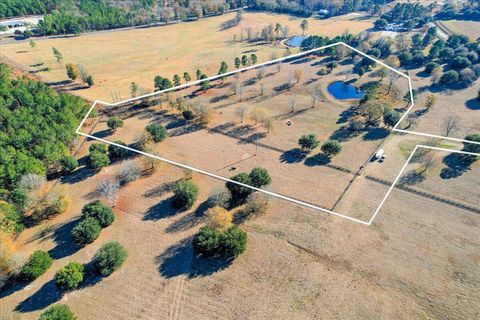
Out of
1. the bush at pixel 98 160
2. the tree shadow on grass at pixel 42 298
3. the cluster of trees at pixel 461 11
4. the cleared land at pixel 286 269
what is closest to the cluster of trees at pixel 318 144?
the cleared land at pixel 286 269

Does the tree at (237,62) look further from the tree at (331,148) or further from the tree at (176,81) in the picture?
the tree at (331,148)

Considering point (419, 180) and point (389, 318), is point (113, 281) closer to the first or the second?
point (389, 318)

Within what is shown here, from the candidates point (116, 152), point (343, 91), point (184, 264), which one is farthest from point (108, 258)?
point (343, 91)

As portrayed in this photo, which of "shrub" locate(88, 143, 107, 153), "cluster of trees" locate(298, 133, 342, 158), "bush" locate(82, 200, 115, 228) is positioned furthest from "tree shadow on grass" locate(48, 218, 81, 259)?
"cluster of trees" locate(298, 133, 342, 158)

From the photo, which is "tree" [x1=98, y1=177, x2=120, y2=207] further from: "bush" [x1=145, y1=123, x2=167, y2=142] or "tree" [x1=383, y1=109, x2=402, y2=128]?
"tree" [x1=383, y1=109, x2=402, y2=128]

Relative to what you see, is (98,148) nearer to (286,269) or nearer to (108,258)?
(108,258)

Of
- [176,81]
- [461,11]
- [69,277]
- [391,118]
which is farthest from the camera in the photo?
[461,11]

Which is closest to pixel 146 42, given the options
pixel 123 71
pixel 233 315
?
pixel 123 71
